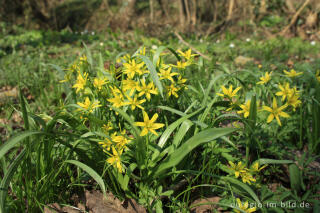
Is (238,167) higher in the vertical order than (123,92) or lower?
lower

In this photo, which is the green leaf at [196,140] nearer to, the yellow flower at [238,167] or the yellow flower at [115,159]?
the yellow flower at [115,159]

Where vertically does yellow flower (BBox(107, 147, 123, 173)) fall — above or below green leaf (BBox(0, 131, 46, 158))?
below

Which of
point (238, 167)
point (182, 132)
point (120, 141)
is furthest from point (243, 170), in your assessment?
point (120, 141)

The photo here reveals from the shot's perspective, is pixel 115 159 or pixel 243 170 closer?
pixel 115 159

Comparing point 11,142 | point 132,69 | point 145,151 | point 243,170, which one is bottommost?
point 243,170

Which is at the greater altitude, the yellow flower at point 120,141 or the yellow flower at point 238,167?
the yellow flower at point 120,141

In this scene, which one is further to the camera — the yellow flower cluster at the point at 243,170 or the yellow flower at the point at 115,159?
the yellow flower cluster at the point at 243,170

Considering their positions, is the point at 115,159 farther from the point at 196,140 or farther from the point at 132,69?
the point at 132,69

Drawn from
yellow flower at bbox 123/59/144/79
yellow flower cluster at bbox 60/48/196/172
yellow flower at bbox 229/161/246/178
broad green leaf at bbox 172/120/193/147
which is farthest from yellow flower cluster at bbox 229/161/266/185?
yellow flower at bbox 123/59/144/79

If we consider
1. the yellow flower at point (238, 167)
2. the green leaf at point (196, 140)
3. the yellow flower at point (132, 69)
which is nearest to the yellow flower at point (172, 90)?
the yellow flower at point (132, 69)

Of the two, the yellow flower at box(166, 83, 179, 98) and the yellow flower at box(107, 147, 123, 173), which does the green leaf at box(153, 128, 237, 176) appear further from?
the yellow flower at box(166, 83, 179, 98)

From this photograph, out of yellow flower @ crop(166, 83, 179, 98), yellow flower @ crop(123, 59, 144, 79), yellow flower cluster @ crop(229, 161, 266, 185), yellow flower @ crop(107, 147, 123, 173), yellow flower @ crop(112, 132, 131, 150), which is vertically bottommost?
yellow flower cluster @ crop(229, 161, 266, 185)

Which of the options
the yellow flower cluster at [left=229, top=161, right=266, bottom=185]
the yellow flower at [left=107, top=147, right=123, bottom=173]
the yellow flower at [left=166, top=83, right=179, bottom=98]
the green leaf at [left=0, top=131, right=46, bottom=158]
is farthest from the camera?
the yellow flower at [left=166, top=83, right=179, bottom=98]

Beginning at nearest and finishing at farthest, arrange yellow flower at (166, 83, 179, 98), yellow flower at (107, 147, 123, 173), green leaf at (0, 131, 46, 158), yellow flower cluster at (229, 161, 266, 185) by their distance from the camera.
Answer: green leaf at (0, 131, 46, 158) → yellow flower at (107, 147, 123, 173) → yellow flower cluster at (229, 161, 266, 185) → yellow flower at (166, 83, 179, 98)
